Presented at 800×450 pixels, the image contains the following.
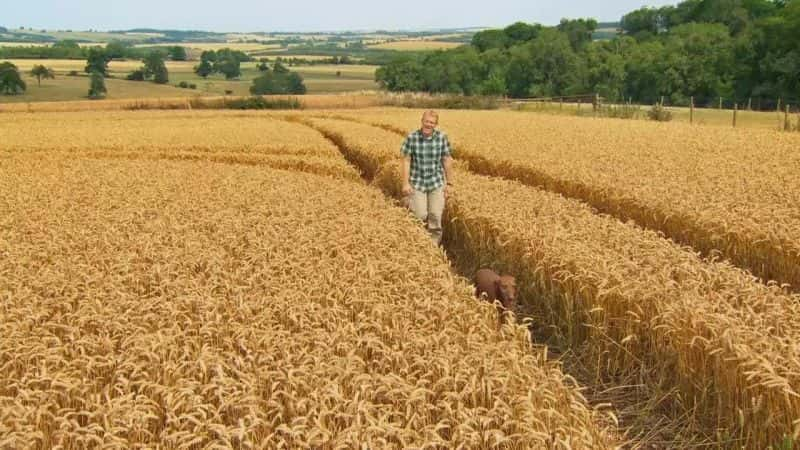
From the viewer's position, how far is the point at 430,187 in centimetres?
1170

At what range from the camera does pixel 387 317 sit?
571 cm

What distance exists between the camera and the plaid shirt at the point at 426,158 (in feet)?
38.2

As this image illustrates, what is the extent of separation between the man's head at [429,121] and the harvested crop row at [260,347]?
2.28 m

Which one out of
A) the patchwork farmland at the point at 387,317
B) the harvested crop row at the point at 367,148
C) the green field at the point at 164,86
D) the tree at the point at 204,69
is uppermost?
the patchwork farmland at the point at 387,317

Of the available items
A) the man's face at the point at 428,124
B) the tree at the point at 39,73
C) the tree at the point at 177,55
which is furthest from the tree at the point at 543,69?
the man's face at the point at 428,124

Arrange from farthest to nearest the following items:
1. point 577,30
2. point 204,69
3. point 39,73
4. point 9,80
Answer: point 577,30 < point 204,69 < point 39,73 < point 9,80

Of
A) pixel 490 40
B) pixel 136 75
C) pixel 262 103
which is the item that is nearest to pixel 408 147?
pixel 262 103

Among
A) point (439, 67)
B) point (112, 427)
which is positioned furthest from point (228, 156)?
point (439, 67)

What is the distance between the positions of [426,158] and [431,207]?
78 cm

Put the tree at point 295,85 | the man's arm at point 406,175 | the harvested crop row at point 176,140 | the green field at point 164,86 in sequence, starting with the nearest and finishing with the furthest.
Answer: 1. the man's arm at point 406,175
2. the harvested crop row at point 176,140
3. the green field at point 164,86
4. the tree at point 295,85

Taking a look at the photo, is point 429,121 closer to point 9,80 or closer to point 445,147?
point 445,147

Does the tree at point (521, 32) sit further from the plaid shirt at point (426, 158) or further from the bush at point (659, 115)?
the plaid shirt at point (426, 158)

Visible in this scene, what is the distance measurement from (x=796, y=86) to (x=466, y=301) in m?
65.3

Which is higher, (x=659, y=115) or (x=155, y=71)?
(x=659, y=115)
